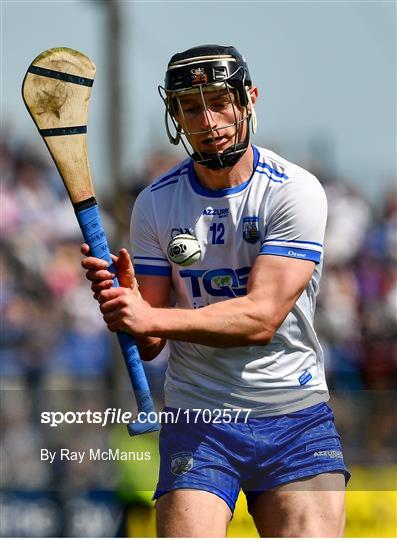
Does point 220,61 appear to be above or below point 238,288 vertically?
above

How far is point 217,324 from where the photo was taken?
428 centimetres

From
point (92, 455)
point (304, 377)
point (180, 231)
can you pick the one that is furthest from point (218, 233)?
point (92, 455)

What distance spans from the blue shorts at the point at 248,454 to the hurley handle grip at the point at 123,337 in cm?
15

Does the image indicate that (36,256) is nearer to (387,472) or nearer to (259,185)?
(387,472)

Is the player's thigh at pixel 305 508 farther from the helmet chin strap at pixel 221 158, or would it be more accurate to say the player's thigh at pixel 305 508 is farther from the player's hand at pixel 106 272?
the helmet chin strap at pixel 221 158

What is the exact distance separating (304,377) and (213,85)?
114cm

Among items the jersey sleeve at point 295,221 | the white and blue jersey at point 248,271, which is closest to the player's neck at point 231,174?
the white and blue jersey at point 248,271

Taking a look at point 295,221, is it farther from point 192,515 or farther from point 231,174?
point 192,515

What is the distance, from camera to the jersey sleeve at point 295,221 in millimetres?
4406

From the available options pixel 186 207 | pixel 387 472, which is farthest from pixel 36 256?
pixel 186 207

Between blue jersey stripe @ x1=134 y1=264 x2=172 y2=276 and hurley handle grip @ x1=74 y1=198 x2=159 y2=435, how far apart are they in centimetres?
21

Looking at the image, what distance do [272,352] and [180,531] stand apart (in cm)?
75

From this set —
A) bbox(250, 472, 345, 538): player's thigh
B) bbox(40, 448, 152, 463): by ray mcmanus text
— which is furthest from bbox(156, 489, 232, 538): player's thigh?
bbox(40, 448, 152, 463): by ray mcmanus text

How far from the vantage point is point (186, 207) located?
459 cm
